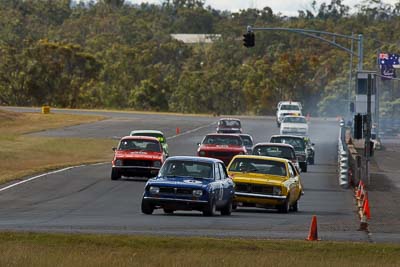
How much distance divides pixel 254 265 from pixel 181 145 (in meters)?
52.0

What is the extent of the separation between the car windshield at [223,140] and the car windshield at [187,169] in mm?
18849

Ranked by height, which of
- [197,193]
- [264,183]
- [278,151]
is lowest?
[278,151]

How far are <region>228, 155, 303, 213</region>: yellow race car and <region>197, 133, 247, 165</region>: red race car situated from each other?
14.6 metres

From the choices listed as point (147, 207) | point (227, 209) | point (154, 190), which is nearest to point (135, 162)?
point (227, 209)

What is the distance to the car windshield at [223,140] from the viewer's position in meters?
46.0

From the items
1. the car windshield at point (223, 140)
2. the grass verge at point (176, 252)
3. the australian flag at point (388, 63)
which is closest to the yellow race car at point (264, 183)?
the grass verge at point (176, 252)

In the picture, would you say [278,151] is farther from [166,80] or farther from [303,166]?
[166,80]

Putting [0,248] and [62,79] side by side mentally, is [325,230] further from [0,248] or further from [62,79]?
[62,79]

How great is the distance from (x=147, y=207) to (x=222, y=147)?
19.1 metres

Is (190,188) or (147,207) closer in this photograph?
(190,188)

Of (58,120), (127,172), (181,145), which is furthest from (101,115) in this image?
(127,172)

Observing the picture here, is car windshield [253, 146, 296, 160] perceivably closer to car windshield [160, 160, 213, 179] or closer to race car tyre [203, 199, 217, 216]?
car windshield [160, 160, 213, 179]

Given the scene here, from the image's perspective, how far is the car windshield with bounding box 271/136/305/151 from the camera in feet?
160

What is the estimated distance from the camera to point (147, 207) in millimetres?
26688
